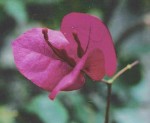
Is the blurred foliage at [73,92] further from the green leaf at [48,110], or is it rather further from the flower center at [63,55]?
the flower center at [63,55]

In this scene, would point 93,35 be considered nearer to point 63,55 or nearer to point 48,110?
point 63,55

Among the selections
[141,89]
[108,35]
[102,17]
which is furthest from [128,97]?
[108,35]

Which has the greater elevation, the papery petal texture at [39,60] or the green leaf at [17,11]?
the papery petal texture at [39,60]

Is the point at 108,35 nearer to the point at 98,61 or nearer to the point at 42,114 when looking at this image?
the point at 98,61

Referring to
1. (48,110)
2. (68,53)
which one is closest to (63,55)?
(68,53)

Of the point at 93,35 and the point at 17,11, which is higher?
the point at 93,35

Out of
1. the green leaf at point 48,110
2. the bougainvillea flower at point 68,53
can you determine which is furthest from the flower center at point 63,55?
the green leaf at point 48,110
